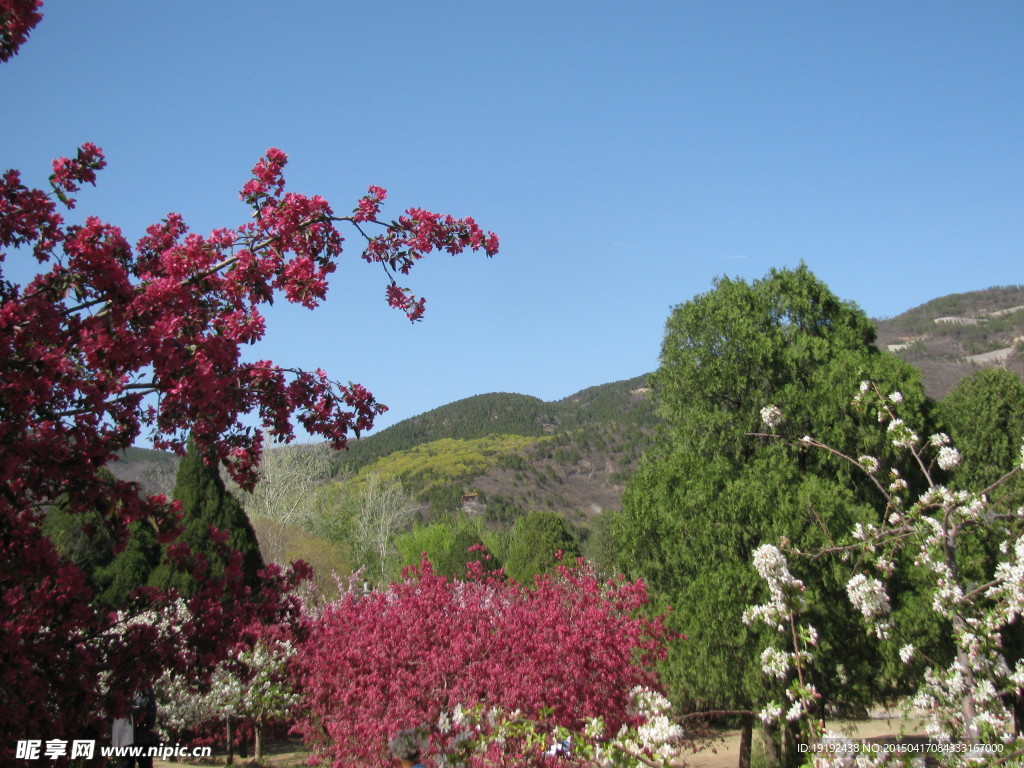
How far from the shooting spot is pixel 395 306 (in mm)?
4477

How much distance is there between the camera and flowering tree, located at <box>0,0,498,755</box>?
2.84m

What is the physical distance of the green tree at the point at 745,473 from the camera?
34.7 feet

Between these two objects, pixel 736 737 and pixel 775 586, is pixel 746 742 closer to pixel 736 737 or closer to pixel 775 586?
pixel 736 737

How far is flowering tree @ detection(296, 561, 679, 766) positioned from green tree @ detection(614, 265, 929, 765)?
2.51 metres

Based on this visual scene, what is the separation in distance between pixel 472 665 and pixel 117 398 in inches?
185

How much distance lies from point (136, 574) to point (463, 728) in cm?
1150

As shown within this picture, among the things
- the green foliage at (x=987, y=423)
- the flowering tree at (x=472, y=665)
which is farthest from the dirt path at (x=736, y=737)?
the green foliage at (x=987, y=423)

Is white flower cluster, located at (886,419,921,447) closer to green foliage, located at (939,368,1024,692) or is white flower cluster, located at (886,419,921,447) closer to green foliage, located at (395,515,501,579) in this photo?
green foliage, located at (939,368,1024,692)

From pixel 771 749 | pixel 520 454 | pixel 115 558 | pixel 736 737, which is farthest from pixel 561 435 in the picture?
pixel 771 749

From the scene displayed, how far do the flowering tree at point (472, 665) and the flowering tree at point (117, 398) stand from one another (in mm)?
3422

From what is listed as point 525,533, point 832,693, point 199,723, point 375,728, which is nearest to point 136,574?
point 199,723

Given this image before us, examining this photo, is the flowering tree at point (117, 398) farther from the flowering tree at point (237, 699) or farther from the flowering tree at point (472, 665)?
the flowering tree at point (237, 699)

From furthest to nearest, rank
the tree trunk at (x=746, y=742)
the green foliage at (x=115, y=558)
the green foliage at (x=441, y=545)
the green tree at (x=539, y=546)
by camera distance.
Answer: the green foliage at (x=441, y=545) → the green tree at (x=539, y=546) → the green foliage at (x=115, y=558) → the tree trunk at (x=746, y=742)

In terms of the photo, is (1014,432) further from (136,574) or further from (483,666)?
(136,574)
